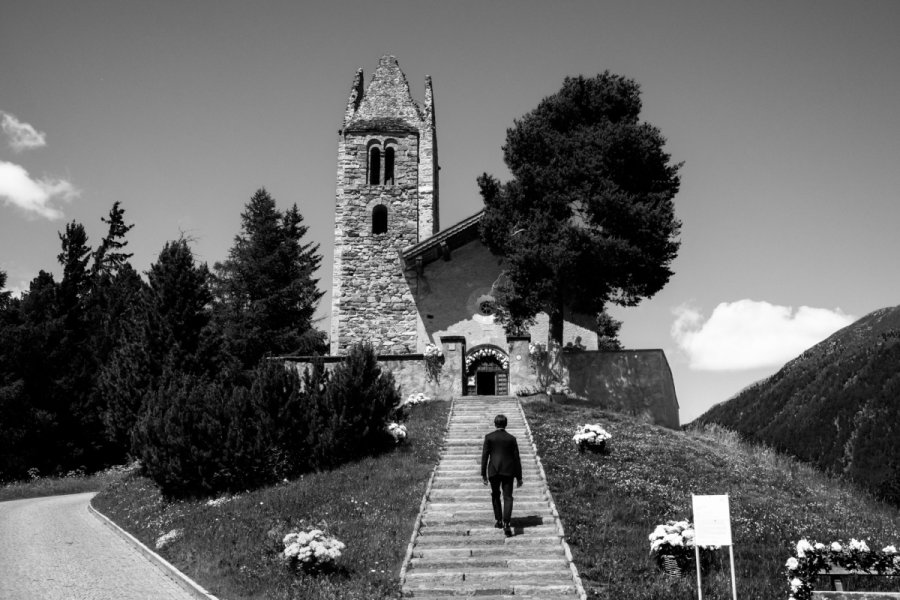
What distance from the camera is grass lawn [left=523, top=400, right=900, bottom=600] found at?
9641 mm

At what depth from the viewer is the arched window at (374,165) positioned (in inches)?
1252

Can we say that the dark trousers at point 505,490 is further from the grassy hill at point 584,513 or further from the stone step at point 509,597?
the stone step at point 509,597

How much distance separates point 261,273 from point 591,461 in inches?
1089

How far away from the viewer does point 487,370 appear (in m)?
26.6

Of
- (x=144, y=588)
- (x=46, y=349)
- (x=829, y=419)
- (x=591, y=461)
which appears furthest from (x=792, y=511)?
(x=46, y=349)

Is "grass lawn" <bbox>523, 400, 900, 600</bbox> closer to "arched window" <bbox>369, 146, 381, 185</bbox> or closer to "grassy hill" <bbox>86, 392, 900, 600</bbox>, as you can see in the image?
"grassy hill" <bbox>86, 392, 900, 600</bbox>

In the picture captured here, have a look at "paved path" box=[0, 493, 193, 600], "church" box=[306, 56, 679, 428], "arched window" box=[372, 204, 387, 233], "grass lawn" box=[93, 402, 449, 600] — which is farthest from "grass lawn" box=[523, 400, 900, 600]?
"arched window" box=[372, 204, 387, 233]

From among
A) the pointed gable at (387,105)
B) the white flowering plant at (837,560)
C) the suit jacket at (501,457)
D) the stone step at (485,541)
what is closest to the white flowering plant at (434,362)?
the suit jacket at (501,457)

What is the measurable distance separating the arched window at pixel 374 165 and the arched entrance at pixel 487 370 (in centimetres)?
987

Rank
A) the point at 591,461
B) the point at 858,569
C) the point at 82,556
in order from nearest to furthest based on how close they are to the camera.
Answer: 1. the point at 858,569
2. the point at 82,556
3. the point at 591,461

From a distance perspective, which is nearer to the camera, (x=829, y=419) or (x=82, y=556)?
(x=82, y=556)

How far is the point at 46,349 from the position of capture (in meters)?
30.8

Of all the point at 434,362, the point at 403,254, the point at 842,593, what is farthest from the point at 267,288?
the point at 842,593

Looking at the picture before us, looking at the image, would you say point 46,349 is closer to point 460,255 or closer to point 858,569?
point 460,255
